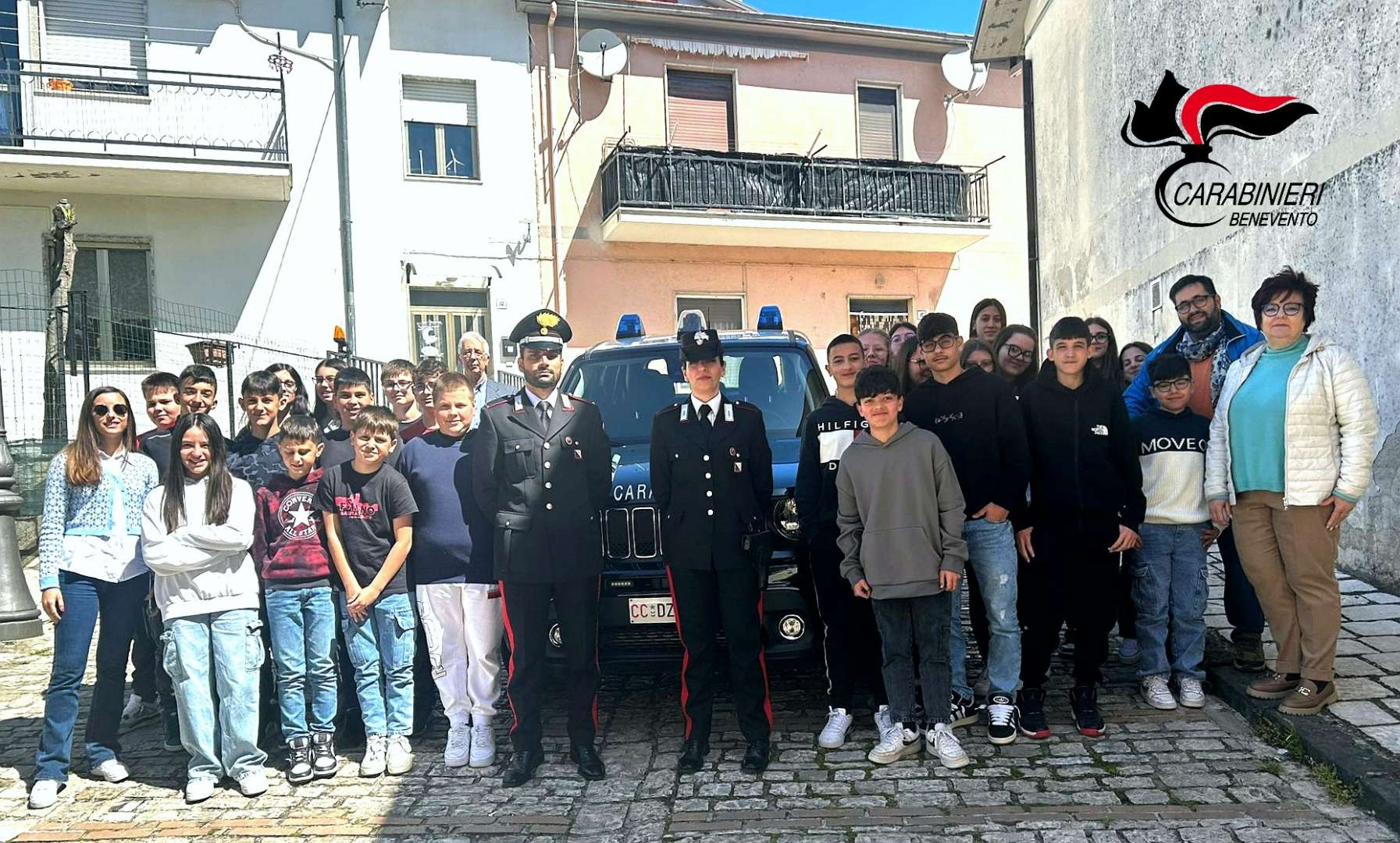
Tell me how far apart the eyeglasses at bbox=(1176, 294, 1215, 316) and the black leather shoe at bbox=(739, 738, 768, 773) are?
3.31 metres

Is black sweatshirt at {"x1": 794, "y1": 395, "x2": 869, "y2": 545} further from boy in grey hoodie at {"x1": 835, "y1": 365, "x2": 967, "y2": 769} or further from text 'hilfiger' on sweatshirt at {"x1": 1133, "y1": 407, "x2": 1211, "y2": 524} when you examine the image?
text 'hilfiger' on sweatshirt at {"x1": 1133, "y1": 407, "x2": 1211, "y2": 524}

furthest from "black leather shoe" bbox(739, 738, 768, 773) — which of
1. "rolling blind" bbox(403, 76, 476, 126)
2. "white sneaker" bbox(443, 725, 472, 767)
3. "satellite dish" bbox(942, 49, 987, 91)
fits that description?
"satellite dish" bbox(942, 49, 987, 91)

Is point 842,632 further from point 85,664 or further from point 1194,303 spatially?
point 85,664

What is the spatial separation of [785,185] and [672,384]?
11637mm

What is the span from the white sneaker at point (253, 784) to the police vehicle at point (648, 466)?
1.45 m

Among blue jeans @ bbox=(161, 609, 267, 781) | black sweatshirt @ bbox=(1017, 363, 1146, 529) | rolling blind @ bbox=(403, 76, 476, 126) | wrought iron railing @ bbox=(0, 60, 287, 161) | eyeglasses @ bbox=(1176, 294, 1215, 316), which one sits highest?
rolling blind @ bbox=(403, 76, 476, 126)

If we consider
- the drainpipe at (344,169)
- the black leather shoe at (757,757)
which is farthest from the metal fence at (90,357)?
the black leather shoe at (757,757)

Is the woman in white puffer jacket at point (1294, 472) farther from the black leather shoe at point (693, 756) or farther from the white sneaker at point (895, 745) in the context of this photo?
the black leather shoe at point (693, 756)

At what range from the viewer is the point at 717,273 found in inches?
687

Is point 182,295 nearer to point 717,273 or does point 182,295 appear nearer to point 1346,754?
point 717,273

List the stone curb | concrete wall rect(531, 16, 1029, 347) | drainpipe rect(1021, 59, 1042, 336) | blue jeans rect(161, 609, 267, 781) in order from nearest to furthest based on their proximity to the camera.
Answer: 1. the stone curb
2. blue jeans rect(161, 609, 267, 781)
3. drainpipe rect(1021, 59, 1042, 336)
4. concrete wall rect(531, 16, 1029, 347)

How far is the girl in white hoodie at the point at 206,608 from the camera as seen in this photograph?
14.3 feet

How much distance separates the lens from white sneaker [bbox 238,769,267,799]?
433cm

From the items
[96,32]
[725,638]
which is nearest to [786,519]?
[725,638]
